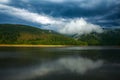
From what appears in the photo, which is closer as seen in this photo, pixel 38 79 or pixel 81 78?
pixel 38 79

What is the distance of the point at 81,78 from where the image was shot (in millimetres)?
28344

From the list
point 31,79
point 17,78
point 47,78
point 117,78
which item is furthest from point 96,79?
point 17,78

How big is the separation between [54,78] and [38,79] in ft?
8.21

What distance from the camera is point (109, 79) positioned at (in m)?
27.8

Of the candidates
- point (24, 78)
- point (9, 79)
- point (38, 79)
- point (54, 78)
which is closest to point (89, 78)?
point (54, 78)

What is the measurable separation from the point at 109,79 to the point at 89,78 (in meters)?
2.98

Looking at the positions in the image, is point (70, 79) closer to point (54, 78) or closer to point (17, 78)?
point (54, 78)

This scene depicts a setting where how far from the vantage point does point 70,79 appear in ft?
89.5

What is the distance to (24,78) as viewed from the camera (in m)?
27.5

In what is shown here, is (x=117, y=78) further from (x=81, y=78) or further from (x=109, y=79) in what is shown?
(x=81, y=78)

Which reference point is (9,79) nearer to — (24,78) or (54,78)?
(24,78)

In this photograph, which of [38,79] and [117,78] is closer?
[38,79]

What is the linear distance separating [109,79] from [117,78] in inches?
60.9

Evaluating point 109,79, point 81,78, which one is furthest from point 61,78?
point 109,79
